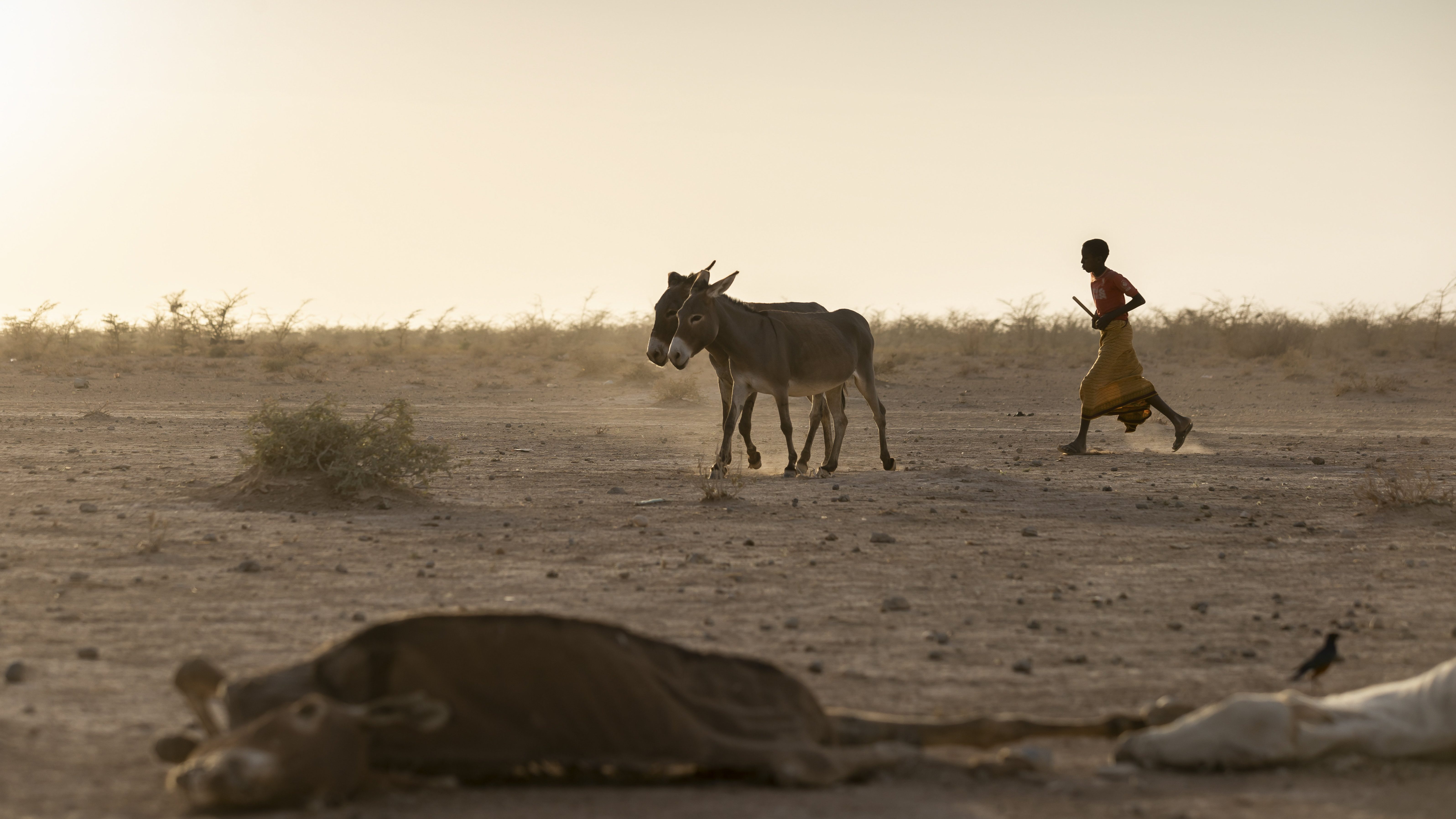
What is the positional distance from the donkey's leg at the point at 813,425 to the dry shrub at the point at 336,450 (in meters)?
3.94

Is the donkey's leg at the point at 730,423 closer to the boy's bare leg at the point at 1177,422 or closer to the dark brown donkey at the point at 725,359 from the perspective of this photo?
the dark brown donkey at the point at 725,359

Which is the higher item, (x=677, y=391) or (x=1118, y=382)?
(x=1118, y=382)

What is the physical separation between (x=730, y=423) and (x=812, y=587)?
5438 mm

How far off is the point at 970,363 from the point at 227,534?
2566cm

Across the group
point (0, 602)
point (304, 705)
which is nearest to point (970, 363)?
point (0, 602)

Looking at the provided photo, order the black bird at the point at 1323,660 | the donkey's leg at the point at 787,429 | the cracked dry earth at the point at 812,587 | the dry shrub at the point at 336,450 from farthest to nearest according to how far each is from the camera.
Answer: the donkey's leg at the point at 787,429, the dry shrub at the point at 336,450, the black bird at the point at 1323,660, the cracked dry earth at the point at 812,587

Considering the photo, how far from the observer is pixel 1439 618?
626 cm

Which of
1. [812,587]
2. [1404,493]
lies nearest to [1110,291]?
[1404,493]

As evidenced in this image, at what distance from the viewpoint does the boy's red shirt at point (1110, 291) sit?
13.4 m

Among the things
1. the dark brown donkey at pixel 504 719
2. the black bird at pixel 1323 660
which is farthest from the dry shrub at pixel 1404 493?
the dark brown donkey at pixel 504 719

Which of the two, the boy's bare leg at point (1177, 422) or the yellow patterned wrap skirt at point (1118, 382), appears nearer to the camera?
the yellow patterned wrap skirt at point (1118, 382)

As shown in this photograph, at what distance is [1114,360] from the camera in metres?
13.6

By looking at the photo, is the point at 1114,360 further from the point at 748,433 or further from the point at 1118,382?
the point at 748,433

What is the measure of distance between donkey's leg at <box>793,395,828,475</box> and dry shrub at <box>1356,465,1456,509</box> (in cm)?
509
